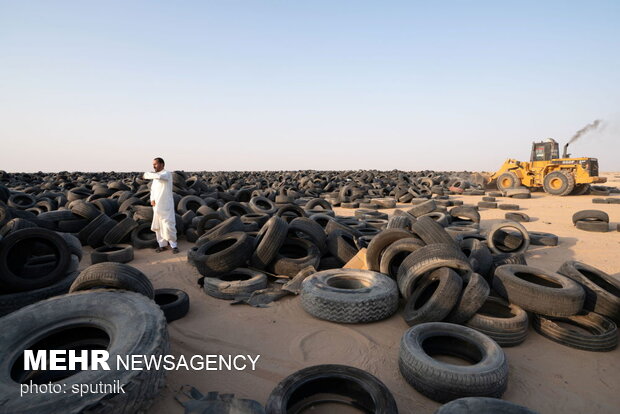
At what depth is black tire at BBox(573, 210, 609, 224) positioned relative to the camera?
10.4 metres

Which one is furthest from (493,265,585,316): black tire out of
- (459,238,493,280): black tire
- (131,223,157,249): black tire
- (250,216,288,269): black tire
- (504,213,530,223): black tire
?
(504,213,530,223): black tire

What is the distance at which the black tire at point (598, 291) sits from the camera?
4.06 meters

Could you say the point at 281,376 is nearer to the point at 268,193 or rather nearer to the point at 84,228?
the point at 84,228

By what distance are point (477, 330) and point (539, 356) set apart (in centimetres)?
69

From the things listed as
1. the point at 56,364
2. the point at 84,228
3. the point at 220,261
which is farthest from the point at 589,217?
the point at 84,228

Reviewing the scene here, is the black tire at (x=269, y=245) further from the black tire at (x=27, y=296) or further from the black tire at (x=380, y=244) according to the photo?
the black tire at (x=27, y=296)

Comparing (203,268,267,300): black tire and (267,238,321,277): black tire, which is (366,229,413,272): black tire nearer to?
(267,238,321,277): black tire

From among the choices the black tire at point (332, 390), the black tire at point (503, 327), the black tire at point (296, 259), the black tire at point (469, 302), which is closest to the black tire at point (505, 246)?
the black tire at point (503, 327)

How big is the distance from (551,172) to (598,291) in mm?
18641

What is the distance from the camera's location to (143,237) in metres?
8.83

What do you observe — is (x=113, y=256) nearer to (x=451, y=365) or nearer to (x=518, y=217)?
(x=451, y=365)

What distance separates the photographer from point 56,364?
3.04 m

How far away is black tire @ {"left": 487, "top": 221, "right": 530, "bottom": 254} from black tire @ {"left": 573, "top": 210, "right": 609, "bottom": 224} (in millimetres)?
5282

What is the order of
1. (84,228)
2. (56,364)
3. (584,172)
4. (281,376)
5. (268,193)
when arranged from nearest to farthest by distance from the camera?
(56,364)
(281,376)
(84,228)
(268,193)
(584,172)
